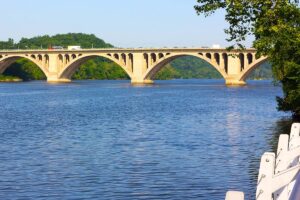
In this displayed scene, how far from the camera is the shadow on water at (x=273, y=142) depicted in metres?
Result: 24.8

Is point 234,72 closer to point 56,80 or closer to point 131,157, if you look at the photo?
point 56,80

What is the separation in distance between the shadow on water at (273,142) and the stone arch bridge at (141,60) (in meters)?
78.6

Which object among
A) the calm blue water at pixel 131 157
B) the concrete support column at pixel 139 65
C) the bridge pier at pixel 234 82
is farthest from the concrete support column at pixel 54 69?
the calm blue water at pixel 131 157

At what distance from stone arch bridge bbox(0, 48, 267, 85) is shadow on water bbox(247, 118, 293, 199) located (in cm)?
7855

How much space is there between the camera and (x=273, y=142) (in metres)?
37.4

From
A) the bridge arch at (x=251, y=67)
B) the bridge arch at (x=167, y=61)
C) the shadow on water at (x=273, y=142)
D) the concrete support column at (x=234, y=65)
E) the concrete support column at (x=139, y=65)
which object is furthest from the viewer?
the concrete support column at (x=139, y=65)

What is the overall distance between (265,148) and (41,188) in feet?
51.9

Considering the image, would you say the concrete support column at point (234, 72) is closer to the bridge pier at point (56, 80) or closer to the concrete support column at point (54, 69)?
the concrete support column at point (54, 69)

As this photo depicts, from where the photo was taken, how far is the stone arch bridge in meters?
144

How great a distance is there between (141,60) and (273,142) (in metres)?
→ 124

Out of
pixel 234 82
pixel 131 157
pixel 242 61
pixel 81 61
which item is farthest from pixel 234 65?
pixel 131 157

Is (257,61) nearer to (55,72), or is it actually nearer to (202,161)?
(55,72)

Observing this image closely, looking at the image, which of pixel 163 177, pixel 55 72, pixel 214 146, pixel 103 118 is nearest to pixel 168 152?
pixel 214 146

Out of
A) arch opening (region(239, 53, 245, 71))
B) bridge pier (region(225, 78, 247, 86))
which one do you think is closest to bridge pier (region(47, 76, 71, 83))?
bridge pier (region(225, 78, 247, 86))
